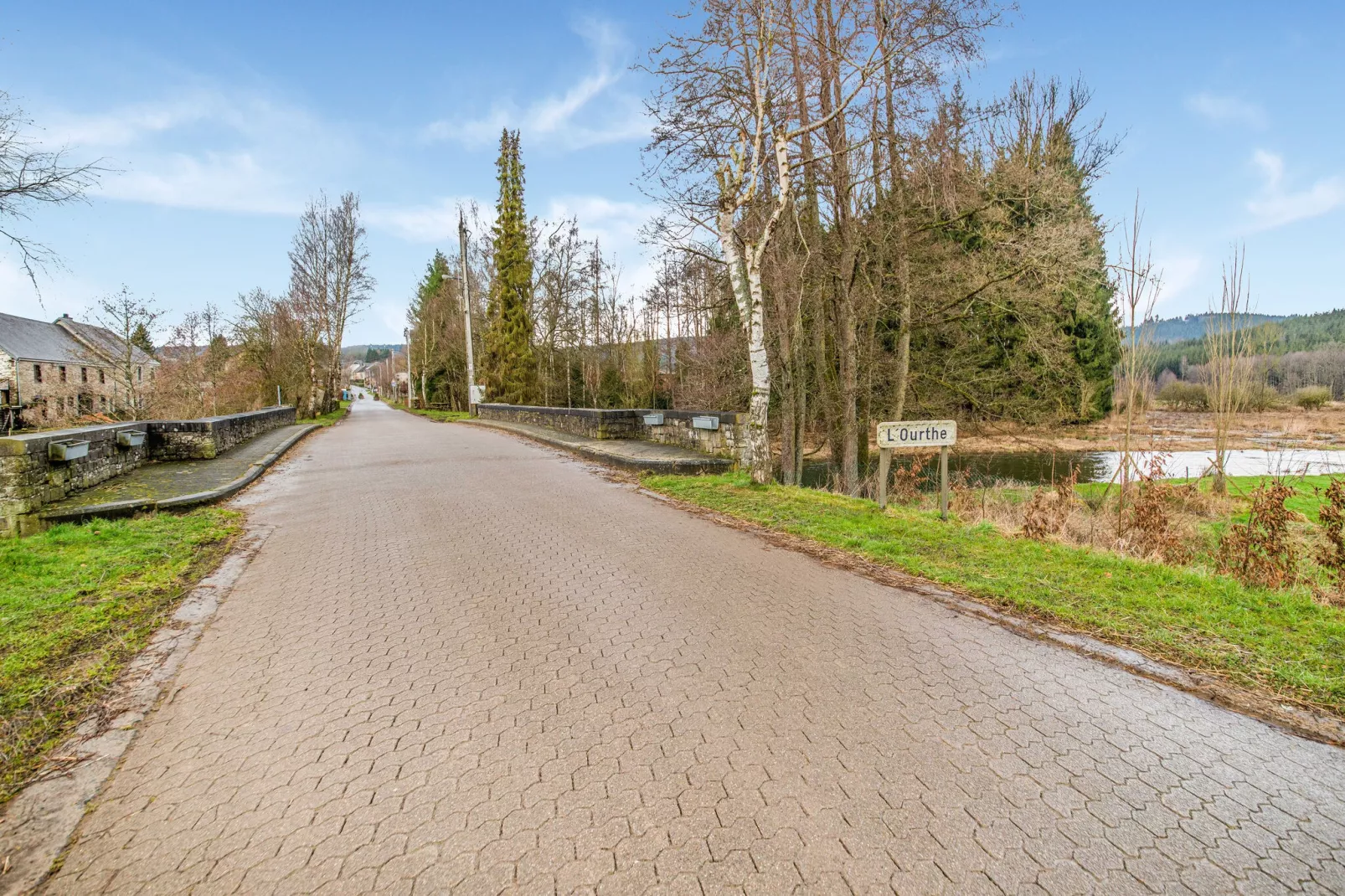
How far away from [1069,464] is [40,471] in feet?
77.1

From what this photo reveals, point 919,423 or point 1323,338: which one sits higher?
point 1323,338

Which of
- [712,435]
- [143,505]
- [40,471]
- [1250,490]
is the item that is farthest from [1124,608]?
[1250,490]

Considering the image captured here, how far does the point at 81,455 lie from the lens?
816cm

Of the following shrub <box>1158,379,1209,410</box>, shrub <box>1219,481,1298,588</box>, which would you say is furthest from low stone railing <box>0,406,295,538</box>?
shrub <box>1158,379,1209,410</box>

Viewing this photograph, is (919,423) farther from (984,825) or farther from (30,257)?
(30,257)

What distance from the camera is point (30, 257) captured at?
301 inches

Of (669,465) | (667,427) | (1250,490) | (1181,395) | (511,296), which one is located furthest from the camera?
(511,296)

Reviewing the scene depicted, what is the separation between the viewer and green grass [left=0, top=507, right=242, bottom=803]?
303 cm

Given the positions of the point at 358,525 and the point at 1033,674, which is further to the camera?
the point at 358,525

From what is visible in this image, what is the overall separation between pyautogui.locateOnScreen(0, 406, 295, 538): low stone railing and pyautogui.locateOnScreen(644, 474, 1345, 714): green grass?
814 centimetres

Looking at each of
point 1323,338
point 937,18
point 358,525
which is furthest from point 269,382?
point 1323,338

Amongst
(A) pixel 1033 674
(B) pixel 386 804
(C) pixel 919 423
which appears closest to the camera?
(B) pixel 386 804

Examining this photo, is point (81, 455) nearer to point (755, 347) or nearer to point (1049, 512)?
point (755, 347)

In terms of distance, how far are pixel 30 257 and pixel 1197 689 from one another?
39.7 ft
